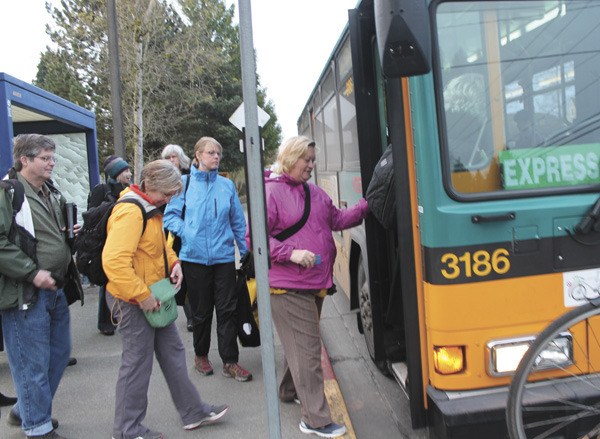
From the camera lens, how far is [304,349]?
10.8 ft

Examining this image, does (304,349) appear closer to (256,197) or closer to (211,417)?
(211,417)

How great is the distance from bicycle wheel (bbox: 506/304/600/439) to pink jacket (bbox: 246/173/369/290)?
1307mm

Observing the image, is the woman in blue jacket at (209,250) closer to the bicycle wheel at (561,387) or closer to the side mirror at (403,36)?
the side mirror at (403,36)

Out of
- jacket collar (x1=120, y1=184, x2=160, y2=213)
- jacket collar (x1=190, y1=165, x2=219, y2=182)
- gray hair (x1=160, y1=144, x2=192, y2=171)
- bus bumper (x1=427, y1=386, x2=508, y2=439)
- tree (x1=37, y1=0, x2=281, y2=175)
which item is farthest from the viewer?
tree (x1=37, y1=0, x2=281, y2=175)

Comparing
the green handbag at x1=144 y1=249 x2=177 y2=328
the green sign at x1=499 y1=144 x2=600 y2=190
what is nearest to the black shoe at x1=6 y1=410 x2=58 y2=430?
the green handbag at x1=144 y1=249 x2=177 y2=328

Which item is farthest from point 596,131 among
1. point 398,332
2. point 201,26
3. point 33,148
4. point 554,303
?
point 201,26

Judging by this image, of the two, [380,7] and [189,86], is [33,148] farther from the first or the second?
[189,86]

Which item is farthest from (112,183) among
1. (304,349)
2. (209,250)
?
(304,349)

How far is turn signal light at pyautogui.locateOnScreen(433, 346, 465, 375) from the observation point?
260 cm

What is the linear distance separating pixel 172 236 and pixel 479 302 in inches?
111

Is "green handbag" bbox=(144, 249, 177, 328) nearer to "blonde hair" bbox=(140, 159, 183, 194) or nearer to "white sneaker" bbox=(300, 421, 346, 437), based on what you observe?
"blonde hair" bbox=(140, 159, 183, 194)

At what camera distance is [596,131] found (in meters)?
2.64

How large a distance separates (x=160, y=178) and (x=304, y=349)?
1.31 m

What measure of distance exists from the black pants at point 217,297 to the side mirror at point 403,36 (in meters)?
2.43
